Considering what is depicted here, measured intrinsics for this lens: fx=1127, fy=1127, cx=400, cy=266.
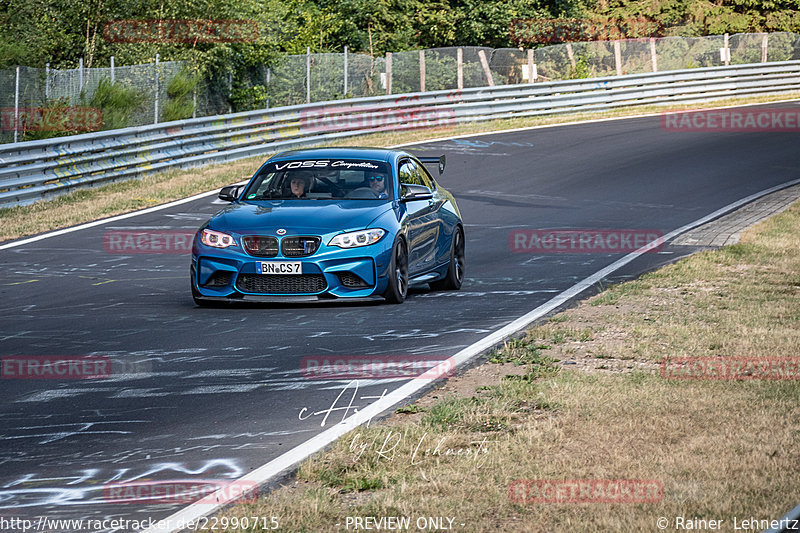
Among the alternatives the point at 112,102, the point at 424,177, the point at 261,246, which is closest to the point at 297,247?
the point at 261,246

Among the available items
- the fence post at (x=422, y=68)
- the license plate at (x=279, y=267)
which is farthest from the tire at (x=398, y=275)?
the fence post at (x=422, y=68)

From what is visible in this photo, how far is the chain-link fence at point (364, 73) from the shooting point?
2383 cm

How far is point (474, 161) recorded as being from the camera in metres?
25.4

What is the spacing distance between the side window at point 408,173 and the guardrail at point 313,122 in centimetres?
825

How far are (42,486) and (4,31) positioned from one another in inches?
965

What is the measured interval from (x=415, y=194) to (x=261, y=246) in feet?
6.13

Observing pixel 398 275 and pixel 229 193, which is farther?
pixel 229 193

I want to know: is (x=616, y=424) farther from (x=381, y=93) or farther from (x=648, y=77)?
(x=648, y=77)

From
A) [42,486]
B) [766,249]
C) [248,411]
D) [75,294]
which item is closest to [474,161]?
[766,249]

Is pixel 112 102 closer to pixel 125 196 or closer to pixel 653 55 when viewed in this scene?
Result: pixel 125 196

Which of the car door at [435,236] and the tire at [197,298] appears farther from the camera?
the car door at [435,236]

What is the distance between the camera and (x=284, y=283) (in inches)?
415

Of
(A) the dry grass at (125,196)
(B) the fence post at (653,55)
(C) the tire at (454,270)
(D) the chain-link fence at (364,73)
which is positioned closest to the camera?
(C) the tire at (454,270)

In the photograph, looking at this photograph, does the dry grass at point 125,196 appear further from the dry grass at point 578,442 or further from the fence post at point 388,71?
the dry grass at point 578,442
